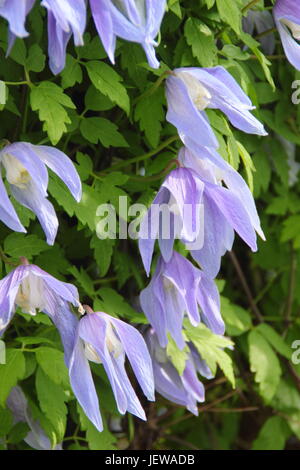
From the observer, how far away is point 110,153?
156 centimetres

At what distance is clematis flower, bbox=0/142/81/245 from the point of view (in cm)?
118

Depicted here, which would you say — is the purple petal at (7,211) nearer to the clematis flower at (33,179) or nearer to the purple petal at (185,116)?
the clematis flower at (33,179)

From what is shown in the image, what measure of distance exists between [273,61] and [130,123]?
Answer: 35 centimetres

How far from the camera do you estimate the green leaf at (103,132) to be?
1412 millimetres

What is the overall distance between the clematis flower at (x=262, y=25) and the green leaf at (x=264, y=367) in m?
0.65

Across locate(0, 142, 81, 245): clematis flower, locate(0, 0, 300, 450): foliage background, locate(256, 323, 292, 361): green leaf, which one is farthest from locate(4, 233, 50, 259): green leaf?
locate(256, 323, 292, 361): green leaf

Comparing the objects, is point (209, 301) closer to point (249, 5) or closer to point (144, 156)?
point (144, 156)

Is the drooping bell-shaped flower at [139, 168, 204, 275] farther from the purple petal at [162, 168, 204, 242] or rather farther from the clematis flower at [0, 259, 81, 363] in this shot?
the clematis flower at [0, 259, 81, 363]

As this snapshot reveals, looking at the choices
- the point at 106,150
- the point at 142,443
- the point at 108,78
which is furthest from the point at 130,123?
the point at 142,443

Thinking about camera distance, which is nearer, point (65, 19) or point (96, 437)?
point (65, 19)

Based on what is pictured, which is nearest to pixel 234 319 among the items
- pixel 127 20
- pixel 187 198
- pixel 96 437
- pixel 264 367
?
pixel 264 367

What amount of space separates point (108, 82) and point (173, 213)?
0.24 m

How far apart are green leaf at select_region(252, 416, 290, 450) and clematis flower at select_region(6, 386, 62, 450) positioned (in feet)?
1.88

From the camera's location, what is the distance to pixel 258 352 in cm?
185
